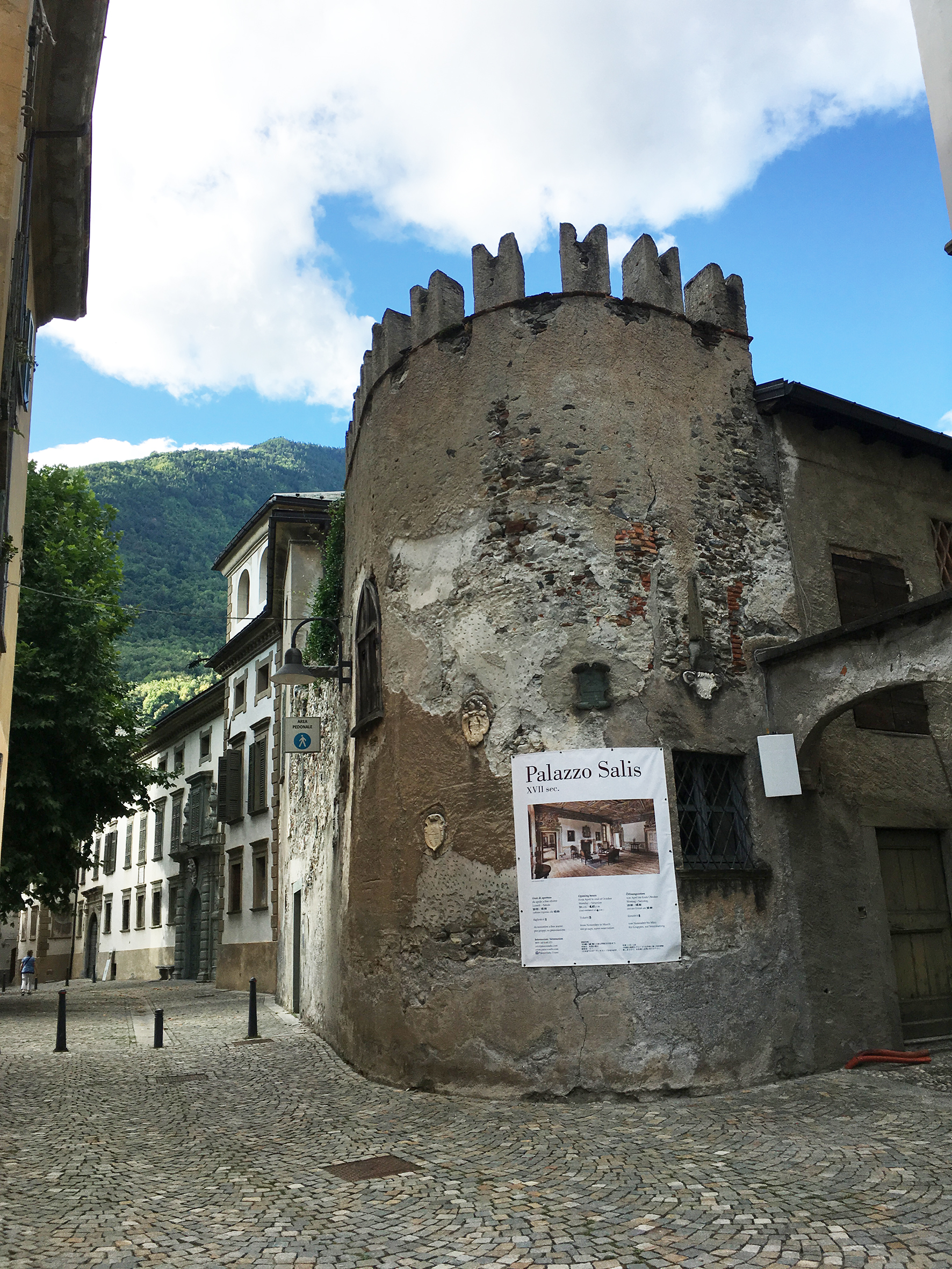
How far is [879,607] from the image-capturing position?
36.2 ft

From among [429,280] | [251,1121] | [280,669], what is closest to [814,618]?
[429,280]

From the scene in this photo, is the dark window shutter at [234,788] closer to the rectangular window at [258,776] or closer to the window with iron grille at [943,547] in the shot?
the rectangular window at [258,776]

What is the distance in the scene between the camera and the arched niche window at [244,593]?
28.7 metres

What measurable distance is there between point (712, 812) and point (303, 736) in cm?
709

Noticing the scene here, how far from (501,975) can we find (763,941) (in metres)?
2.43

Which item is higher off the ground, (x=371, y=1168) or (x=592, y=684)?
(x=592, y=684)

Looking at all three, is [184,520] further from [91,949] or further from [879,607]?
[879,607]

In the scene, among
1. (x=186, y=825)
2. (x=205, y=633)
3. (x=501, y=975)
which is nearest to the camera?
(x=501, y=975)

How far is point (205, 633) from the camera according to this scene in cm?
5394

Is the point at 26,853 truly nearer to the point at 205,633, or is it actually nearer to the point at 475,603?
the point at 475,603

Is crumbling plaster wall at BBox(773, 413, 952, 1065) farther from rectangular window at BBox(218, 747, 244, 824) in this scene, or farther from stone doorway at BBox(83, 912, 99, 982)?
stone doorway at BBox(83, 912, 99, 982)

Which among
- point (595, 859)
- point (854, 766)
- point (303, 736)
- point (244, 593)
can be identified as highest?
point (244, 593)

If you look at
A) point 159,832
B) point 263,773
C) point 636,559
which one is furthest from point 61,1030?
point 159,832

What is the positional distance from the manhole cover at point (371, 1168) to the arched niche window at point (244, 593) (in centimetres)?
2308
